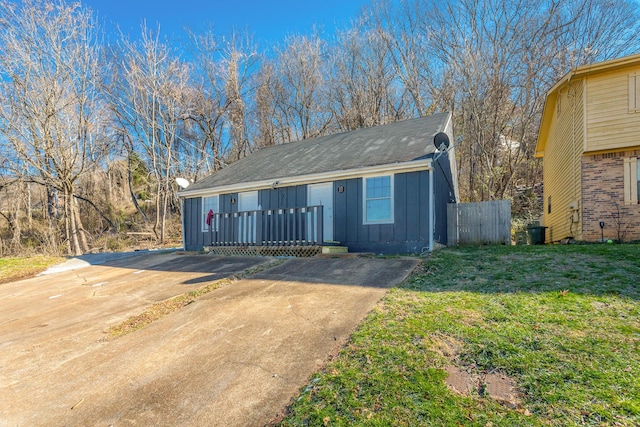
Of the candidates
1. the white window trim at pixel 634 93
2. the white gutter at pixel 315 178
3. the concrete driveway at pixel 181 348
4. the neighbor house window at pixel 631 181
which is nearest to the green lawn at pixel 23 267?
the concrete driveway at pixel 181 348

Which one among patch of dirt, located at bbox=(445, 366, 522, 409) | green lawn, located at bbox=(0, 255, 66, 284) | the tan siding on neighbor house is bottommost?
green lawn, located at bbox=(0, 255, 66, 284)

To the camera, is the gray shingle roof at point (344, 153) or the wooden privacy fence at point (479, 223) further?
the wooden privacy fence at point (479, 223)

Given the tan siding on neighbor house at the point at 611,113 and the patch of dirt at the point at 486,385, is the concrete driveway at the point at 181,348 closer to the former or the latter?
the patch of dirt at the point at 486,385

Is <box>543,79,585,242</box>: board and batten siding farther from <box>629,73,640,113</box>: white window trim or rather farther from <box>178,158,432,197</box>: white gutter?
<box>178,158,432,197</box>: white gutter

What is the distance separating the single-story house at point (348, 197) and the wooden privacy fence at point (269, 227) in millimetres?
27

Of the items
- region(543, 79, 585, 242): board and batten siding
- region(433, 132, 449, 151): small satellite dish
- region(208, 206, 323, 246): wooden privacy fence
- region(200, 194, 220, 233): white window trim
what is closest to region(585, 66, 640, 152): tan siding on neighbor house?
region(543, 79, 585, 242): board and batten siding

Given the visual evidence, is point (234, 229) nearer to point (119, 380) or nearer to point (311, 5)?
point (119, 380)

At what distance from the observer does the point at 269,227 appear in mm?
9336

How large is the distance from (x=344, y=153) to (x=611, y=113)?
730 centimetres

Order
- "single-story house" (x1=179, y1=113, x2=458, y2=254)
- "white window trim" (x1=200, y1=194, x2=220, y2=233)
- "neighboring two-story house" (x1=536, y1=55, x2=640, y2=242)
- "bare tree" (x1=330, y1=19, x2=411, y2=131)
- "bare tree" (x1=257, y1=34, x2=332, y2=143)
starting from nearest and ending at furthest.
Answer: "single-story house" (x1=179, y1=113, x2=458, y2=254) → "neighboring two-story house" (x1=536, y1=55, x2=640, y2=242) → "white window trim" (x1=200, y1=194, x2=220, y2=233) → "bare tree" (x1=330, y1=19, x2=411, y2=131) → "bare tree" (x1=257, y1=34, x2=332, y2=143)

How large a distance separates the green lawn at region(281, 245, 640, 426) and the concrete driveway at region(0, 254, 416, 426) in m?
0.40

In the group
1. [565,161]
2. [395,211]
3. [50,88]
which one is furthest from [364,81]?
[50,88]

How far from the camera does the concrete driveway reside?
2621 millimetres

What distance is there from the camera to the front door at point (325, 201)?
9188 millimetres
